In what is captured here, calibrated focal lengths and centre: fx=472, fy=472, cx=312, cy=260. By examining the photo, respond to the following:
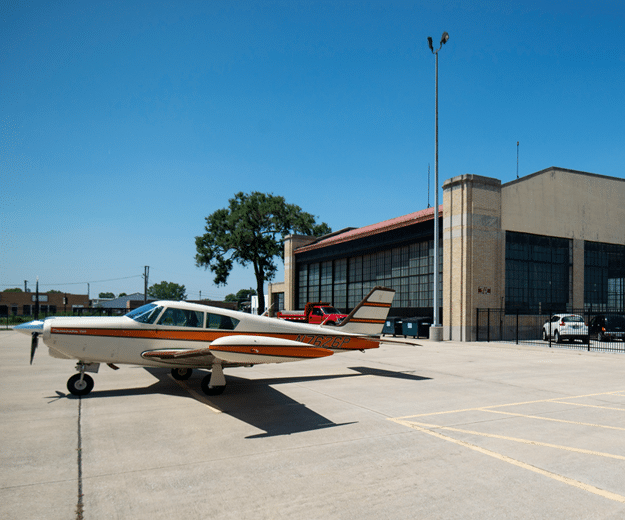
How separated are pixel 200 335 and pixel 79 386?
8.21ft

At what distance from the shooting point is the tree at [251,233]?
55031mm

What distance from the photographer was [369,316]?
1277cm

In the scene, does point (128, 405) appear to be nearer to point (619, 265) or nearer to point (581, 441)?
point (581, 441)

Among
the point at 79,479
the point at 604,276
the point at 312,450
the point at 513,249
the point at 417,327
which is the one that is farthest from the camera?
the point at 604,276

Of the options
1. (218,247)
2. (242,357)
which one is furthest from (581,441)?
(218,247)

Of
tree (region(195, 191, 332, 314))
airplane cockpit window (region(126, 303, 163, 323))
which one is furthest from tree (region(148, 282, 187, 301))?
airplane cockpit window (region(126, 303, 163, 323))

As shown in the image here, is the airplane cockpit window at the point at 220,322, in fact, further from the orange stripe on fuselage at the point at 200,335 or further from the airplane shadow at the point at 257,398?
the airplane shadow at the point at 257,398

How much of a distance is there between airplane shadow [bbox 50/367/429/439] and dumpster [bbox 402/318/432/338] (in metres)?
16.3

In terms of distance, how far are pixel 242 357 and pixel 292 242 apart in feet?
128

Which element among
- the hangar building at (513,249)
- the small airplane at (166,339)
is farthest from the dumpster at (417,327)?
the small airplane at (166,339)

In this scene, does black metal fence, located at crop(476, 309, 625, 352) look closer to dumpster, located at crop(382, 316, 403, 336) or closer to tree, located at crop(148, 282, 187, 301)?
dumpster, located at crop(382, 316, 403, 336)

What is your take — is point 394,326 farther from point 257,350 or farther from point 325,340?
point 257,350

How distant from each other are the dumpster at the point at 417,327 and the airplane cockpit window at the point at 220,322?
20.1 metres

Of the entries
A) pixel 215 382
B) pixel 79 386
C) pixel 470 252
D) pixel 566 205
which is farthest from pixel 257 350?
pixel 566 205
